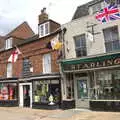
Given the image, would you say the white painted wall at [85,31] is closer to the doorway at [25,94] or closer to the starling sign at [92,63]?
the starling sign at [92,63]

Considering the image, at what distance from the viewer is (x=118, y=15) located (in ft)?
56.7

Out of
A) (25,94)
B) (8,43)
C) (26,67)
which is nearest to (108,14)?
(26,67)

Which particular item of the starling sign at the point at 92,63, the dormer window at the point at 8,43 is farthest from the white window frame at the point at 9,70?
the starling sign at the point at 92,63

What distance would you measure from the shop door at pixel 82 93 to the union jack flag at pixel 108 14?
4598mm

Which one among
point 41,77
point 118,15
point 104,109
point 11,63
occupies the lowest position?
point 104,109

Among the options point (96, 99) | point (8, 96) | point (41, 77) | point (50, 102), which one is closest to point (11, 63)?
point (8, 96)

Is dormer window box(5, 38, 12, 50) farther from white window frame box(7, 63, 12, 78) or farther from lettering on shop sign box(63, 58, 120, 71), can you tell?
lettering on shop sign box(63, 58, 120, 71)

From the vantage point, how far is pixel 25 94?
24.4 metres

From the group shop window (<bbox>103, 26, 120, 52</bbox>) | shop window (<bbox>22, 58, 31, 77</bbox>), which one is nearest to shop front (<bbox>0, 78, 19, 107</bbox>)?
shop window (<bbox>22, 58, 31, 77</bbox>)

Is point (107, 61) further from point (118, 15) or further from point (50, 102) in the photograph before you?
point (50, 102)

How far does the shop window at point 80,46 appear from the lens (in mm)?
19234

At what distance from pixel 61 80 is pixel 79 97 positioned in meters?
2.00

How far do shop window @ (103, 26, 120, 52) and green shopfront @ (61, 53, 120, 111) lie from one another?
1.17 m

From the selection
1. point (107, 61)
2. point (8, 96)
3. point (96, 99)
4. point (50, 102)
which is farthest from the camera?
point (8, 96)
